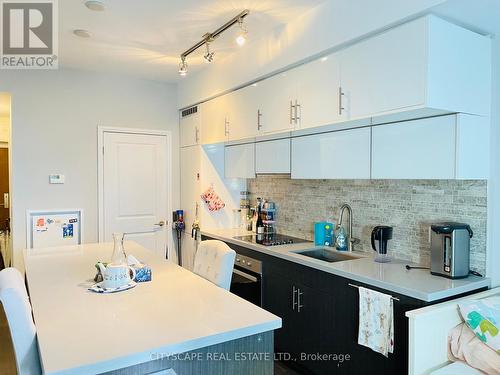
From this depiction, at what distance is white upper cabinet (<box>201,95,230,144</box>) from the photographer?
3.70 meters

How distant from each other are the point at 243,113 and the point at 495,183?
6.70 feet

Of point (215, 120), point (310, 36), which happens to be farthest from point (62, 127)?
point (310, 36)

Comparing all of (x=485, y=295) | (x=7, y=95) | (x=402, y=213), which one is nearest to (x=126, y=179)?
(x=7, y=95)

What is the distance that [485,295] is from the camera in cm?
203

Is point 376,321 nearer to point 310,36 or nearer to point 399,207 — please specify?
point 399,207

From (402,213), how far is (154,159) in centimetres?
300

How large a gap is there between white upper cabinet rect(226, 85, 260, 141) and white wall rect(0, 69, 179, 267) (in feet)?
4.62

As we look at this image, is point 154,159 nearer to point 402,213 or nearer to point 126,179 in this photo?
point 126,179

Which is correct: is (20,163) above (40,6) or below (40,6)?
below

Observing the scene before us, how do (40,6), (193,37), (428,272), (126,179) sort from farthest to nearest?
(126,179) → (193,37) → (40,6) → (428,272)

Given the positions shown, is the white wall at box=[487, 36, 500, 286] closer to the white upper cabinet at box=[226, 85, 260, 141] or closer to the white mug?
the white upper cabinet at box=[226, 85, 260, 141]

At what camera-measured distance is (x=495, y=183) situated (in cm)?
215

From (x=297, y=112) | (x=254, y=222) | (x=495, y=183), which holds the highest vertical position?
(x=297, y=112)

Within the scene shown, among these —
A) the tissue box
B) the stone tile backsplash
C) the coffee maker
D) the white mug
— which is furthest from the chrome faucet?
the white mug
